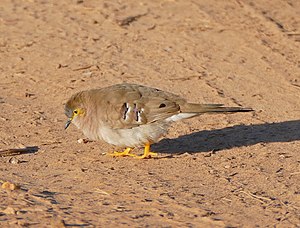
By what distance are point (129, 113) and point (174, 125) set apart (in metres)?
1.37

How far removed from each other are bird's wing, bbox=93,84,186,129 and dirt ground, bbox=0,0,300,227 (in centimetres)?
42

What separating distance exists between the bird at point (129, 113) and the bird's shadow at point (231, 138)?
0.44 metres

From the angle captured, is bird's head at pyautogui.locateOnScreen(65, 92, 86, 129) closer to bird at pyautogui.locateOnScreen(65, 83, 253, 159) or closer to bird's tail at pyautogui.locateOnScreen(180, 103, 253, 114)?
bird at pyautogui.locateOnScreen(65, 83, 253, 159)

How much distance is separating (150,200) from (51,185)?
3.15 ft

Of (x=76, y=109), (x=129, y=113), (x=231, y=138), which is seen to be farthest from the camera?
(x=231, y=138)

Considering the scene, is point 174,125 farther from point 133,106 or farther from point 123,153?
point 133,106

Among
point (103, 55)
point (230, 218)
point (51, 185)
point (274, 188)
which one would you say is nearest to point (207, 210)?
point (230, 218)

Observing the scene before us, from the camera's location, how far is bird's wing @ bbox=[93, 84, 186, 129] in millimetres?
8180

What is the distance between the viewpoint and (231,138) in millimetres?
9023

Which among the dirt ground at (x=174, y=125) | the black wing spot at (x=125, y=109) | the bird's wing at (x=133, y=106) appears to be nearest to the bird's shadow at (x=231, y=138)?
the dirt ground at (x=174, y=125)

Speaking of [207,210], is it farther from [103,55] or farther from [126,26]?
[126,26]

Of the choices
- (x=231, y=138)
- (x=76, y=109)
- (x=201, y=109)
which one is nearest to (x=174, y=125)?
(x=231, y=138)

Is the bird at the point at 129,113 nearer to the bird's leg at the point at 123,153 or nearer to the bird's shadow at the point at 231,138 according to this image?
the bird's leg at the point at 123,153

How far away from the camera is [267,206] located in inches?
272
